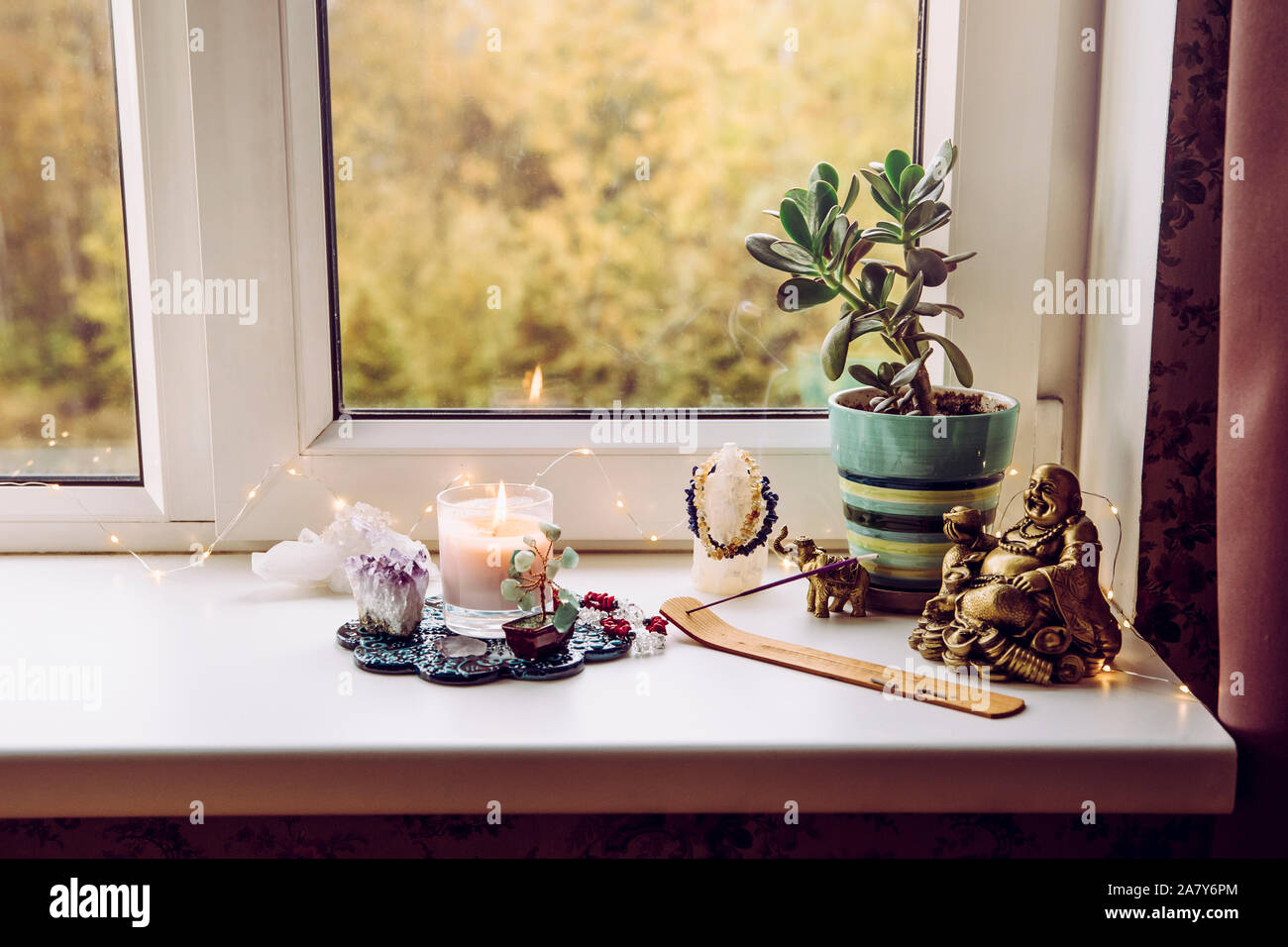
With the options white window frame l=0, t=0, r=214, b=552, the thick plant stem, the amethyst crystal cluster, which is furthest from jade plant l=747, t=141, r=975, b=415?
white window frame l=0, t=0, r=214, b=552

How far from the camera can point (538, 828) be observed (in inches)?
38.3

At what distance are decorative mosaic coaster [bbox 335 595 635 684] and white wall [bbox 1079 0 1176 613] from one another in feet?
1.49

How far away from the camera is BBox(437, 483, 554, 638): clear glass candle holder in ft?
2.96

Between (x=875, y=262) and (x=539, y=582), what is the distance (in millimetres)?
396

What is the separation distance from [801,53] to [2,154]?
809 millimetres

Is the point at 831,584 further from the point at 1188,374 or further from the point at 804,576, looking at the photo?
the point at 1188,374

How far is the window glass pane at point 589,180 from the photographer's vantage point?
1.11 meters

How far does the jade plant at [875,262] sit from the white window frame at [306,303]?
142 mm

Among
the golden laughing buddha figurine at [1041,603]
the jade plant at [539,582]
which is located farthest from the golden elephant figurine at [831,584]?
the jade plant at [539,582]

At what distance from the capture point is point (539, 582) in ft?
2.88

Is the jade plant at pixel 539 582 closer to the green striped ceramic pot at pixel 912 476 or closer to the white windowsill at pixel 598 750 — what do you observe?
the white windowsill at pixel 598 750

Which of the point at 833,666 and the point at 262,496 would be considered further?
the point at 262,496

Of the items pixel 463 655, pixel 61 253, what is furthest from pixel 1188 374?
pixel 61 253
